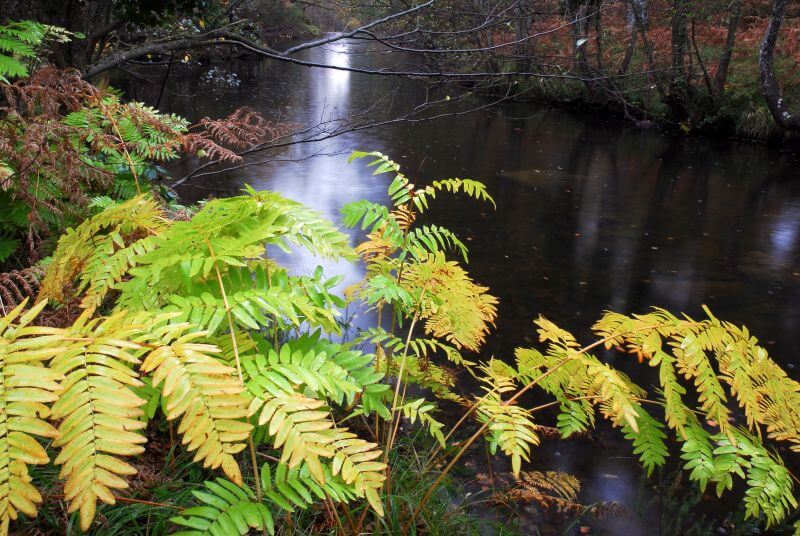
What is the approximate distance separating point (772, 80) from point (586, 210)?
6.66 meters

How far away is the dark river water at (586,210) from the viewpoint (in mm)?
5477

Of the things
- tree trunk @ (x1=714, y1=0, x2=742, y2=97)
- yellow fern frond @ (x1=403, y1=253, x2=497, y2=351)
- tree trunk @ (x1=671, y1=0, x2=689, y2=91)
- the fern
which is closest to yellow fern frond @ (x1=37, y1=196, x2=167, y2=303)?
yellow fern frond @ (x1=403, y1=253, x2=497, y2=351)

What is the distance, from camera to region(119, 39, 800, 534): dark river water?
5.48m

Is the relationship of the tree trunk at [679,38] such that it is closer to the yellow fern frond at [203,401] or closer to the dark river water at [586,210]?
the dark river water at [586,210]

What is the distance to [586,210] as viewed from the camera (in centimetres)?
903

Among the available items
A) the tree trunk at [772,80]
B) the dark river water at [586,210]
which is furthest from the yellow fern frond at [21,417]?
the tree trunk at [772,80]

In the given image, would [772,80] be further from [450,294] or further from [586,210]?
[450,294]

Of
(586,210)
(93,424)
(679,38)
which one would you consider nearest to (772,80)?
(679,38)

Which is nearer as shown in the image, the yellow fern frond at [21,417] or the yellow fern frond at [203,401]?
the yellow fern frond at [21,417]

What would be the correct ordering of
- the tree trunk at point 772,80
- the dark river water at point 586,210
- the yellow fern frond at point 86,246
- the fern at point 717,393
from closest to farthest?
the fern at point 717,393, the yellow fern frond at point 86,246, the dark river water at point 586,210, the tree trunk at point 772,80

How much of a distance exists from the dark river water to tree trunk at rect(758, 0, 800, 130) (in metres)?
0.80

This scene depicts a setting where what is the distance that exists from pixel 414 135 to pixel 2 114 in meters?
10.6

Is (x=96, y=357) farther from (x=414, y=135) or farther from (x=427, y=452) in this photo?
(x=414, y=135)

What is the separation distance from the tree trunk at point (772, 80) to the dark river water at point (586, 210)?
31.4 inches
